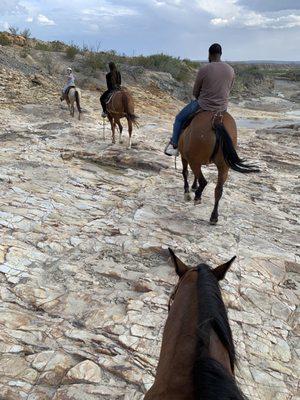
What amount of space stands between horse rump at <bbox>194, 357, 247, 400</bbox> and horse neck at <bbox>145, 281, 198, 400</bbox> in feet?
0.23

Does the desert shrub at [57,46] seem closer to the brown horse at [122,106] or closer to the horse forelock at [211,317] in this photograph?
the brown horse at [122,106]

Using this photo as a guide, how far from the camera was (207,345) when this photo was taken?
1.78 metres

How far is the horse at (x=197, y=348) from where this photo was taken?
1564 millimetres

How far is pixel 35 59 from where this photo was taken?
71.1ft

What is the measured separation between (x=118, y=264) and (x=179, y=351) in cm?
317

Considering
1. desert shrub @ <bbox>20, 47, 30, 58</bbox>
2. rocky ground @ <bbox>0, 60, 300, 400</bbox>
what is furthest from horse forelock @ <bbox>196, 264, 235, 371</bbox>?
desert shrub @ <bbox>20, 47, 30, 58</bbox>

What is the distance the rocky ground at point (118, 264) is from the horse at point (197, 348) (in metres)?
1.39

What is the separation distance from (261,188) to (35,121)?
832 cm

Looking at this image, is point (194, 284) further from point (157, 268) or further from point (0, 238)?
point (0, 238)

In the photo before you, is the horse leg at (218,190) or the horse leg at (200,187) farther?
the horse leg at (200,187)

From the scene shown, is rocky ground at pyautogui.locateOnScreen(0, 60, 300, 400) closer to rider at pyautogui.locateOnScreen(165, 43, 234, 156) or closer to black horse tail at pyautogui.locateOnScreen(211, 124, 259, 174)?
black horse tail at pyautogui.locateOnScreen(211, 124, 259, 174)

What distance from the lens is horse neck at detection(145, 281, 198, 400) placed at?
5.48ft

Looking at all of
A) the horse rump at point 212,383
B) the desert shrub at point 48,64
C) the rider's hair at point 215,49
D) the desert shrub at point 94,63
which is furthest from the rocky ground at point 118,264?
the desert shrub at point 94,63

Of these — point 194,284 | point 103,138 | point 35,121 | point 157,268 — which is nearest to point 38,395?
point 194,284
